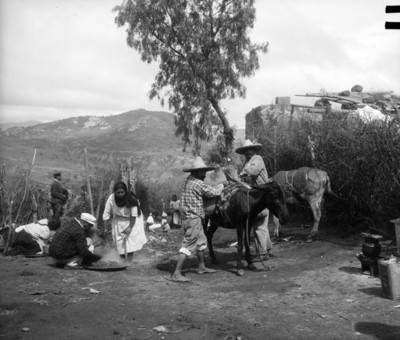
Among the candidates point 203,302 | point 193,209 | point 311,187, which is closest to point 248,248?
point 193,209

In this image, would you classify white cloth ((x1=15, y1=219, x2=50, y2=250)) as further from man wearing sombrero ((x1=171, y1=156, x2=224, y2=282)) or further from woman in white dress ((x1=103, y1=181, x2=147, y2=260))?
man wearing sombrero ((x1=171, y1=156, x2=224, y2=282))

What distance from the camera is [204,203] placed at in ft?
27.3

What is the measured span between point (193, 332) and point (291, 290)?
7.12 feet

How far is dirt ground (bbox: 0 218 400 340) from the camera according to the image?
5156 mm

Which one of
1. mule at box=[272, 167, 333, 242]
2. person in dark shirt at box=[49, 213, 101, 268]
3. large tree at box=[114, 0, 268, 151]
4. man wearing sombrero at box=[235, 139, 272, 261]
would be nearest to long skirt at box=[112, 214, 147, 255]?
person in dark shirt at box=[49, 213, 101, 268]

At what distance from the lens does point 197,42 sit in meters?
22.1

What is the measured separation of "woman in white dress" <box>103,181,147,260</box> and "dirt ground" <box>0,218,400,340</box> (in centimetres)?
44

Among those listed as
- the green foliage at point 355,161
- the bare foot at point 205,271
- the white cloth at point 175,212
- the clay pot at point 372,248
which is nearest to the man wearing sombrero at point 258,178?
the bare foot at point 205,271

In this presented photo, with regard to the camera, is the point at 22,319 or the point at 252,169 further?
the point at 252,169

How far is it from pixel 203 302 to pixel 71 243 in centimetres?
308

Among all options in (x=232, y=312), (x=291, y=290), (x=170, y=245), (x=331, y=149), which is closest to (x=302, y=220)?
(x=331, y=149)

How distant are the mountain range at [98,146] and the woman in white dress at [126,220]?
7.30 meters

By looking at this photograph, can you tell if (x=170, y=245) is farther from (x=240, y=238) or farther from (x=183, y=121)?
(x=183, y=121)

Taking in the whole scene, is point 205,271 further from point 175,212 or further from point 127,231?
point 175,212
